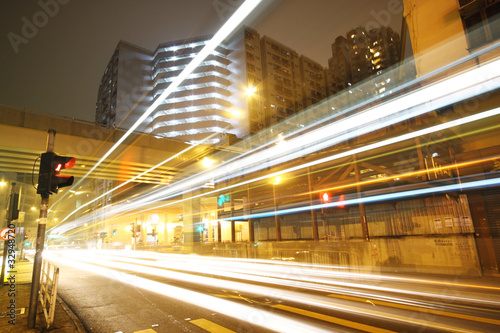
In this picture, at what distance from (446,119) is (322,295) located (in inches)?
429

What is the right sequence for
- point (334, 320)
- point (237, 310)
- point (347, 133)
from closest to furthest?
point (334, 320) < point (237, 310) < point (347, 133)

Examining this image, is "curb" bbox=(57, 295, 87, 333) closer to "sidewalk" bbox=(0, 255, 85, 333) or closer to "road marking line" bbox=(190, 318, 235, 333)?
"sidewalk" bbox=(0, 255, 85, 333)

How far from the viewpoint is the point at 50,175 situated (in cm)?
616

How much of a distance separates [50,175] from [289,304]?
6736 millimetres

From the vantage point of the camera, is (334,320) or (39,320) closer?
(334,320)

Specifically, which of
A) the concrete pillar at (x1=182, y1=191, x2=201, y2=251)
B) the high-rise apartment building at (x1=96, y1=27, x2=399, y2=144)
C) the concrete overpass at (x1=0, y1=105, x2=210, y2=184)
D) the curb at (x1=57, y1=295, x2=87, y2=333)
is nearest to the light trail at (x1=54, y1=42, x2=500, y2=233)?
the concrete overpass at (x1=0, y1=105, x2=210, y2=184)

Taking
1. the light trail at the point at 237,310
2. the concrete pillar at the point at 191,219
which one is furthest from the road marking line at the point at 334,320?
the concrete pillar at the point at 191,219

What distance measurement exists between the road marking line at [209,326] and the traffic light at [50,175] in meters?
4.24

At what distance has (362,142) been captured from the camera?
15.5 meters

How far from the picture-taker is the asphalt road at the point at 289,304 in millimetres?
5867

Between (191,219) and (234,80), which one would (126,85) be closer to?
(234,80)

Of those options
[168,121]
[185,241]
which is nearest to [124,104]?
[168,121]

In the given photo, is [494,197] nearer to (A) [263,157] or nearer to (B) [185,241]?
(A) [263,157]

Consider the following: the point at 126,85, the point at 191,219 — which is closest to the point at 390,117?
the point at 191,219
